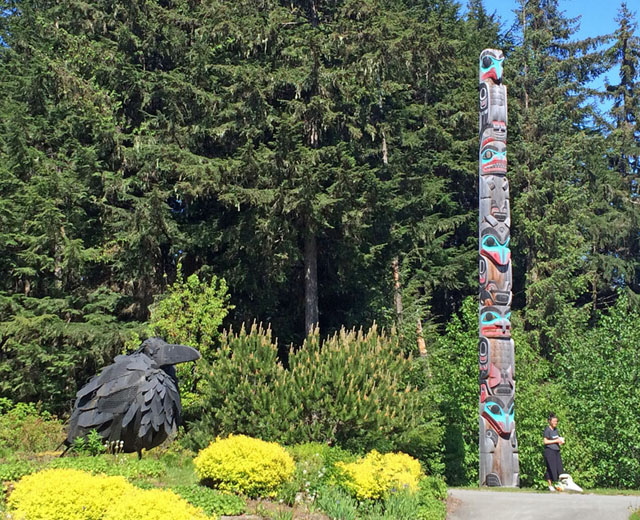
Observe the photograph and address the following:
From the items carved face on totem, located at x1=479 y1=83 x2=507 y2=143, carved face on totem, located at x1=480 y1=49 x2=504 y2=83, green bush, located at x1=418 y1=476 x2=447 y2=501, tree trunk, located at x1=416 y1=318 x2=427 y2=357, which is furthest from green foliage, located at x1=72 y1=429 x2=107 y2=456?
tree trunk, located at x1=416 y1=318 x2=427 y2=357

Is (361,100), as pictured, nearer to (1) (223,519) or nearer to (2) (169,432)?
(2) (169,432)

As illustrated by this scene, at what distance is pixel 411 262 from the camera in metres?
28.5

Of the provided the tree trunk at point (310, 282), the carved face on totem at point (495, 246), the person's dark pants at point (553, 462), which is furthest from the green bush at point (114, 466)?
the tree trunk at point (310, 282)

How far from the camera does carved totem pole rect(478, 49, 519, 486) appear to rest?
13.8 metres

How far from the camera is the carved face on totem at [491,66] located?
16156 mm

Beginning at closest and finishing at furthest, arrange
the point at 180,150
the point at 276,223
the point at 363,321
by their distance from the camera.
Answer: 1. the point at 276,223
2. the point at 180,150
3. the point at 363,321

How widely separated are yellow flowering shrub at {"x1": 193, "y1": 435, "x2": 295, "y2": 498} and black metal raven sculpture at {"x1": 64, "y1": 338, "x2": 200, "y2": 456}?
63.2 inches

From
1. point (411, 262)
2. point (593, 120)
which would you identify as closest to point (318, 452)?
point (411, 262)

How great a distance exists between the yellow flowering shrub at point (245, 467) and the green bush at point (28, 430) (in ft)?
18.9

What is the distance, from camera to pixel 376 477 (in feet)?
31.3

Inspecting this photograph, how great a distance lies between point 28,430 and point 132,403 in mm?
6768

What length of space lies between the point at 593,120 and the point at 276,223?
24993mm

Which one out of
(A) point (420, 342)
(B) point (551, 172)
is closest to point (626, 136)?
(B) point (551, 172)

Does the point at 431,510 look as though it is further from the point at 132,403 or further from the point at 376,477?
the point at 132,403
